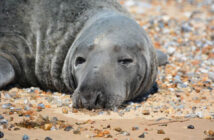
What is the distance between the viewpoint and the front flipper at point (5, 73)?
5.22 m

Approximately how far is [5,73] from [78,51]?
4.37ft

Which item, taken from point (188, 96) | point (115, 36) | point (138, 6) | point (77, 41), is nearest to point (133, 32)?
point (115, 36)

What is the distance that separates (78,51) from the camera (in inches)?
181

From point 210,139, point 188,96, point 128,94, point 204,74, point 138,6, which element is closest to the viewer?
point 210,139

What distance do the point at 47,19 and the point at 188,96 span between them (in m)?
2.27

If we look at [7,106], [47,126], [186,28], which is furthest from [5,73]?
[186,28]

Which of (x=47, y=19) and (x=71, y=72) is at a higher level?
(x=47, y=19)

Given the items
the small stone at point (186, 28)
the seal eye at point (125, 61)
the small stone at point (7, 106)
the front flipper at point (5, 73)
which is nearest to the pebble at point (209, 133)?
the seal eye at point (125, 61)

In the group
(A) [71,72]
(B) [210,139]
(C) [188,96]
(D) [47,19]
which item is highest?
(D) [47,19]

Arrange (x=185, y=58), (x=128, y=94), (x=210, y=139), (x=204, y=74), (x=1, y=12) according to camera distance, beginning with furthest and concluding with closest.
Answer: (x=185, y=58), (x=204, y=74), (x=1, y=12), (x=128, y=94), (x=210, y=139)

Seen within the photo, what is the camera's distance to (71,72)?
15.7 ft

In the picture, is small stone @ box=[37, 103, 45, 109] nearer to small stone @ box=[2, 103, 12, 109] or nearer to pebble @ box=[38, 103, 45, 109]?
pebble @ box=[38, 103, 45, 109]

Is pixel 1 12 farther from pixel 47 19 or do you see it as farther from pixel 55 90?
pixel 55 90

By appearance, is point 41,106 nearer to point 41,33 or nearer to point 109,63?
point 109,63
